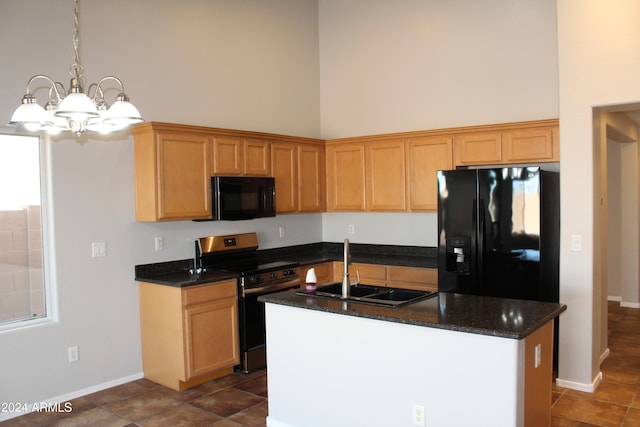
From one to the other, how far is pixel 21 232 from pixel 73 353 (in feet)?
3.29

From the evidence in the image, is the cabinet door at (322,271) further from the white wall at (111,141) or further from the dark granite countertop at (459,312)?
the dark granite countertop at (459,312)

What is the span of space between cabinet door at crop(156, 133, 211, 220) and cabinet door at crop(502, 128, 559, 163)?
8.63 feet

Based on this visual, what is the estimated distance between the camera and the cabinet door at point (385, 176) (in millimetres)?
5383

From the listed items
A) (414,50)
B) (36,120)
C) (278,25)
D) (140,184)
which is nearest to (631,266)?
(414,50)

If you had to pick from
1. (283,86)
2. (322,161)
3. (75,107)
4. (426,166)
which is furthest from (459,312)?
(283,86)

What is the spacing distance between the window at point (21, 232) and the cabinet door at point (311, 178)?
2498mm

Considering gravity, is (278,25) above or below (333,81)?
above

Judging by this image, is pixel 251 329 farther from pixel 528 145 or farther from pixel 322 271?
pixel 528 145

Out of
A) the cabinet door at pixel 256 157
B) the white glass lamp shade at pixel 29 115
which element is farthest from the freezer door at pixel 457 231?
the white glass lamp shade at pixel 29 115

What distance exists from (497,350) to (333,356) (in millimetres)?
1001

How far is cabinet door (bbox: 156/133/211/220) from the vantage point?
4.33 meters

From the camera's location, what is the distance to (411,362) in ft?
9.48

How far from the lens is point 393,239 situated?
19.3ft

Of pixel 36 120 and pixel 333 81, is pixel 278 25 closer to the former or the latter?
pixel 333 81
